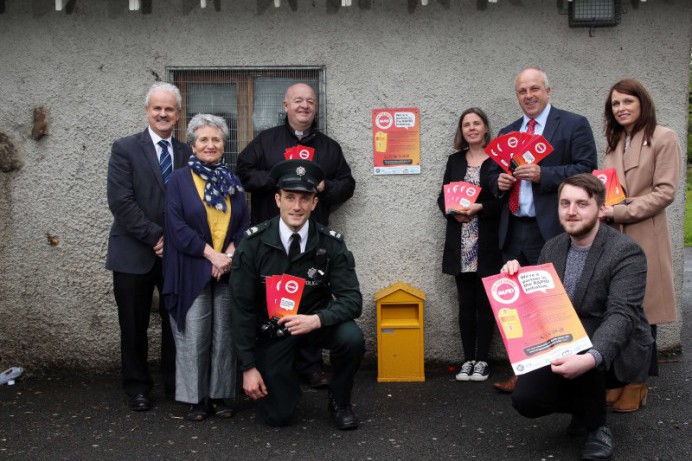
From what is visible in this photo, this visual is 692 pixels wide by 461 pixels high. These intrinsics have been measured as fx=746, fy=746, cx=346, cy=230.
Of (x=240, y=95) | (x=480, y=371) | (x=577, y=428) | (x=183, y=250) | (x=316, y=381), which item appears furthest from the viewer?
(x=240, y=95)

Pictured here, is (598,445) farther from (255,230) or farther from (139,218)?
(139,218)

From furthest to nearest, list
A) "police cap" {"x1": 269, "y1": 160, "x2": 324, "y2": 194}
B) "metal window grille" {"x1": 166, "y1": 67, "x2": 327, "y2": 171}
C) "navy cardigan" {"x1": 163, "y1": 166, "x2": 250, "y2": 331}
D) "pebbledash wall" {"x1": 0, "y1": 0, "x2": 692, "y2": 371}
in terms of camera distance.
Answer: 1. "metal window grille" {"x1": 166, "y1": 67, "x2": 327, "y2": 171}
2. "pebbledash wall" {"x1": 0, "y1": 0, "x2": 692, "y2": 371}
3. "navy cardigan" {"x1": 163, "y1": 166, "x2": 250, "y2": 331}
4. "police cap" {"x1": 269, "y1": 160, "x2": 324, "y2": 194}

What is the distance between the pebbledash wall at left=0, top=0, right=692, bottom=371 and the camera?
576 centimetres

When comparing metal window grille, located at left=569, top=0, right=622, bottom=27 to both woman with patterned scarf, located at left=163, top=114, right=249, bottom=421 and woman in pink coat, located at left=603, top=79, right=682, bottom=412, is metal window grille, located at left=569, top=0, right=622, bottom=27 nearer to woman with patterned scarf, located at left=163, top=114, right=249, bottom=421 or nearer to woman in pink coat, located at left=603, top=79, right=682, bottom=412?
woman in pink coat, located at left=603, top=79, right=682, bottom=412

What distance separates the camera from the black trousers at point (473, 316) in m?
5.49

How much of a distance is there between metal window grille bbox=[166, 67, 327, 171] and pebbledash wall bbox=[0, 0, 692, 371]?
0.09 metres

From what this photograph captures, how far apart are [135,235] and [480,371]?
2.64 m

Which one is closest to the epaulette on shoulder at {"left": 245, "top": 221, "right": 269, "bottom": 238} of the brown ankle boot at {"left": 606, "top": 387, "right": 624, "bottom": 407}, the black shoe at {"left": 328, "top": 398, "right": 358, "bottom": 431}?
the black shoe at {"left": 328, "top": 398, "right": 358, "bottom": 431}

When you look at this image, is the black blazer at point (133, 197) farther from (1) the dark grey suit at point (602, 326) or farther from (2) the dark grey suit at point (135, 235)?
(1) the dark grey suit at point (602, 326)

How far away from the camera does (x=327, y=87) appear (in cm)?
582

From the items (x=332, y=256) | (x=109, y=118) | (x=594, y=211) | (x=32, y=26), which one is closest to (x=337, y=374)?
(x=332, y=256)

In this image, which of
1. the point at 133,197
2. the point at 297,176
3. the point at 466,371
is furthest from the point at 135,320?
the point at 466,371

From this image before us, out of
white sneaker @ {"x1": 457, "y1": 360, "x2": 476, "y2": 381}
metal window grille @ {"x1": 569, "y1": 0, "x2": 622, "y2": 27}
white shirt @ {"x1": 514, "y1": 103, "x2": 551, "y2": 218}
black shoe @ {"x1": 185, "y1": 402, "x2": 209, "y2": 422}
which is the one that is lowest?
black shoe @ {"x1": 185, "y1": 402, "x2": 209, "y2": 422}

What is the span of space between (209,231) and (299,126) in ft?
3.81
